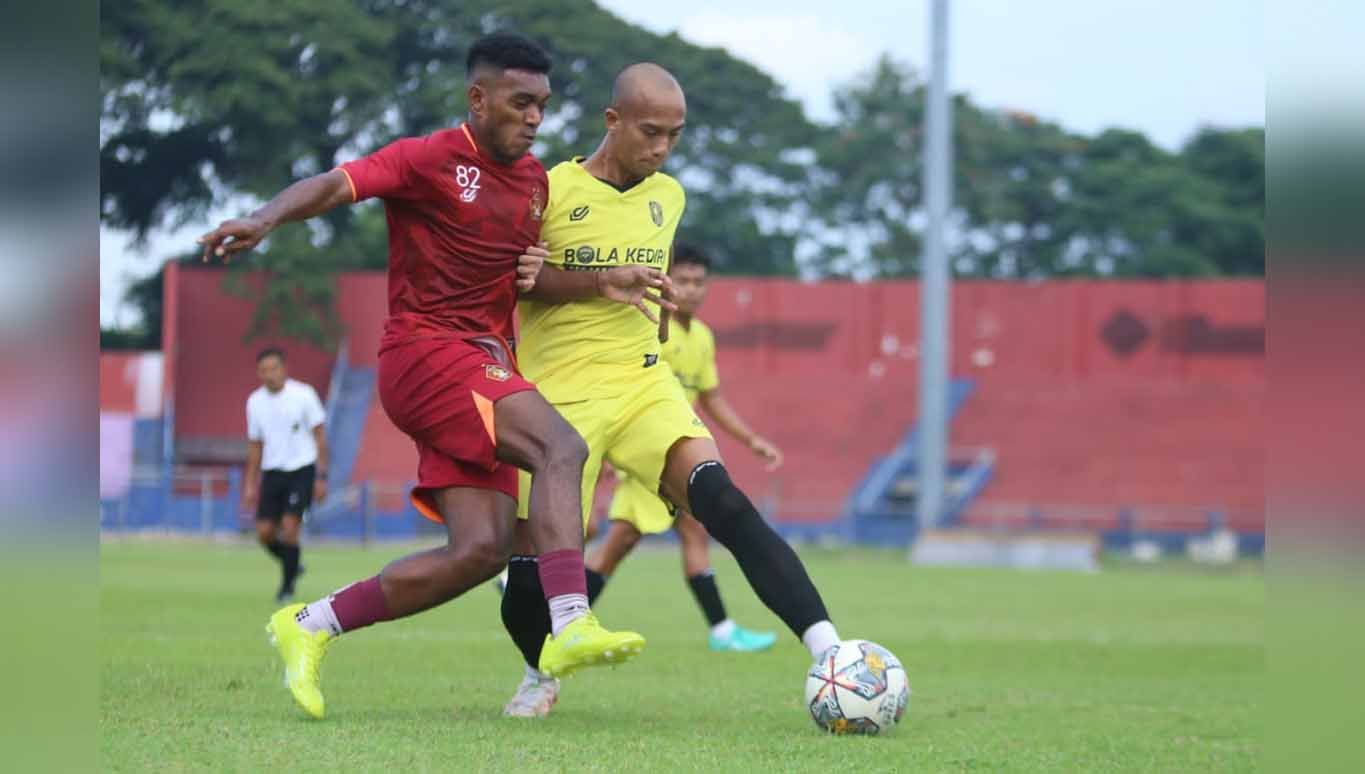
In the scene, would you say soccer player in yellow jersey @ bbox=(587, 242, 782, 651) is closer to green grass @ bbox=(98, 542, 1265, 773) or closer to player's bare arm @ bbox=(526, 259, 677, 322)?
green grass @ bbox=(98, 542, 1265, 773)

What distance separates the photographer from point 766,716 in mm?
7152

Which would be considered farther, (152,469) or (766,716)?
(152,469)

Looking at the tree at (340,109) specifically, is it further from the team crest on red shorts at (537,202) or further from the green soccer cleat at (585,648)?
the green soccer cleat at (585,648)

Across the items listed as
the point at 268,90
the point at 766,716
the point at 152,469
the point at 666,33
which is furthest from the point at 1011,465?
the point at 766,716

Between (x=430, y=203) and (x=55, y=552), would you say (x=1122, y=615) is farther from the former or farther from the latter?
(x=55, y=552)

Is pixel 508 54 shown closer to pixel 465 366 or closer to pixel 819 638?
pixel 465 366

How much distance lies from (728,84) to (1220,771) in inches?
1626

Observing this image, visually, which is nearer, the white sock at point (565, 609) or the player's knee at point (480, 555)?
the white sock at point (565, 609)

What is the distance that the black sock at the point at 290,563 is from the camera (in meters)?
15.1

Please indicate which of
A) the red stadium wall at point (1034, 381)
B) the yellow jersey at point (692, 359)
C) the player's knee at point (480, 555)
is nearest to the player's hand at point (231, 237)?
the player's knee at point (480, 555)

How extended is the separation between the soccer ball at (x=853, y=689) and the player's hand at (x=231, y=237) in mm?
2417

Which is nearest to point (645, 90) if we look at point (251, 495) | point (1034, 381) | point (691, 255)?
point (691, 255)

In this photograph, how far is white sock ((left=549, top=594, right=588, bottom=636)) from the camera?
6.02 metres

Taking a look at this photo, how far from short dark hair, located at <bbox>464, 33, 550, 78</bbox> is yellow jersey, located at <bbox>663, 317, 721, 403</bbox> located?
490 centimetres
